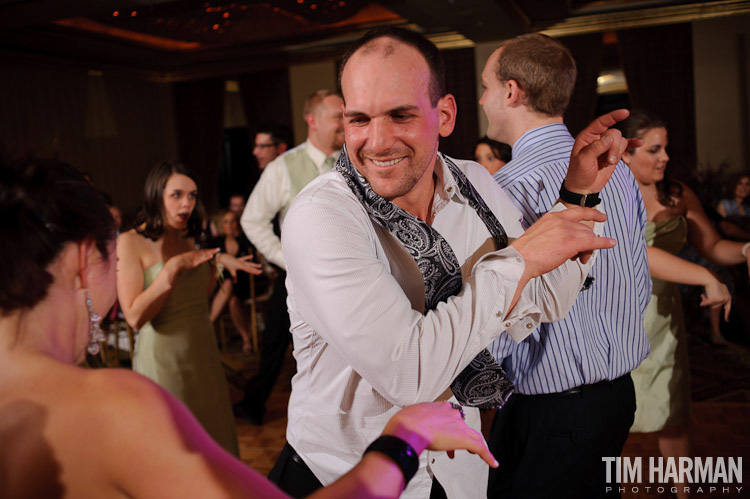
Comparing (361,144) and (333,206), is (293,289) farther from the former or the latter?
(361,144)

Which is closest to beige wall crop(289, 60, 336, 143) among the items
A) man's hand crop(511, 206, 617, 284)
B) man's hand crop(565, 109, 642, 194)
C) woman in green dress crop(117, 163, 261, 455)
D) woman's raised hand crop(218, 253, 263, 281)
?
woman's raised hand crop(218, 253, 263, 281)

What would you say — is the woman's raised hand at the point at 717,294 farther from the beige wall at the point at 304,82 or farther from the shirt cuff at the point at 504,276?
the beige wall at the point at 304,82

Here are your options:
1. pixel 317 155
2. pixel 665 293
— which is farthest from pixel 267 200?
pixel 665 293

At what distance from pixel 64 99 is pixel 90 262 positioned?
10035 mm

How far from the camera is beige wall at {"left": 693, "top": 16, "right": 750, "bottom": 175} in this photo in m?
8.32

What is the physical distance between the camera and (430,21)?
7.95 meters

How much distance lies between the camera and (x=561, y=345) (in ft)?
5.42

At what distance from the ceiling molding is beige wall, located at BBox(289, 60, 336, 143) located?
328 centimetres

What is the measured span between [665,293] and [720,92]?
681 centimetres

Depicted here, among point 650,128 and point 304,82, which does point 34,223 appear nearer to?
point 650,128

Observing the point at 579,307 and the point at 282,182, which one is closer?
the point at 579,307

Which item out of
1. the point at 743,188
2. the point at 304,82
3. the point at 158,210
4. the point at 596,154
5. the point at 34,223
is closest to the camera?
the point at 34,223

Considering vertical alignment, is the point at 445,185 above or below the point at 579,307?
above

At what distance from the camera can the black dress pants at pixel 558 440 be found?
1.65 meters
